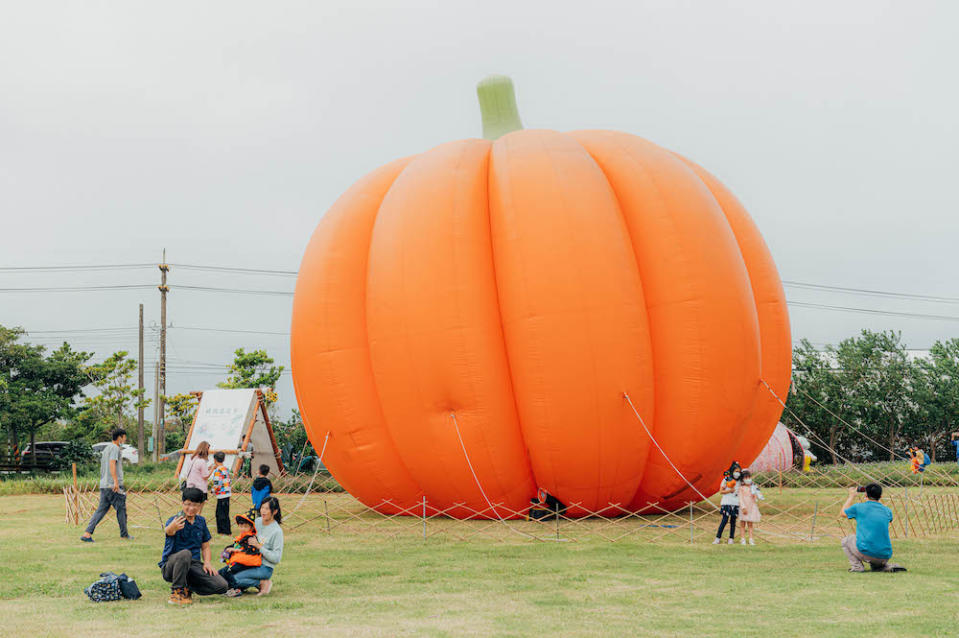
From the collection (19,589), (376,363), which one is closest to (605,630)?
(19,589)

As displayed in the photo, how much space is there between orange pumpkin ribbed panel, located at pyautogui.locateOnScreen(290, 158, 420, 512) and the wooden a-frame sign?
903 centimetres

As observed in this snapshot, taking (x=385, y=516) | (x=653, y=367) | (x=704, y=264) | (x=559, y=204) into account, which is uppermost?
(x=559, y=204)

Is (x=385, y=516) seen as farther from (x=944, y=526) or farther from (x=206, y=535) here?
(x=944, y=526)

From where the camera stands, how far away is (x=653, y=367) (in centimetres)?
1343

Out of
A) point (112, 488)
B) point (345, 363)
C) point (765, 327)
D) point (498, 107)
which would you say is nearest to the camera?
point (112, 488)

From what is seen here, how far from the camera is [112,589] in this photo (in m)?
8.29

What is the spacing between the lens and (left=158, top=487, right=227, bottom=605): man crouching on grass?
8242 mm

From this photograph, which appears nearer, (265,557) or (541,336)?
(265,557)

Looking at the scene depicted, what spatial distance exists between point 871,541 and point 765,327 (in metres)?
6.20

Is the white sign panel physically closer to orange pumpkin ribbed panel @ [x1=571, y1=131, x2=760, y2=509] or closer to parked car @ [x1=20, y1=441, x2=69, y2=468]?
parked car @ [x1=20, y1=441, x2=69, y2=468]

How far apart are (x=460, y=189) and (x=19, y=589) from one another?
863 centimetres

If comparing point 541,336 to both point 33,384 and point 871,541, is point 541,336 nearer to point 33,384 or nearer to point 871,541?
point 871,541

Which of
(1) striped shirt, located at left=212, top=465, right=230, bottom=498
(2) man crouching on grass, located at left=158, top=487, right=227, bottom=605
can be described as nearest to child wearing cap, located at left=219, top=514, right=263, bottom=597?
(2) man crouching on grass, located at left=158, top=487, right=227, bottom=605

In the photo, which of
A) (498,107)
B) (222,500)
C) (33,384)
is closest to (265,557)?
(222,500)
